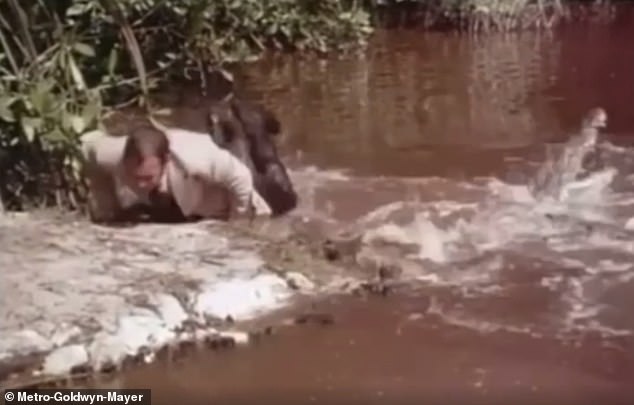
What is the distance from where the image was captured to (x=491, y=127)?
7.58m

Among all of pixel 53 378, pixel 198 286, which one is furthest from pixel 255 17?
pixel 53 378

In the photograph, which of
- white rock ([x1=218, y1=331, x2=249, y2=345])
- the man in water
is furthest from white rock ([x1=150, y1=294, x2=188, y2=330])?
the man in water

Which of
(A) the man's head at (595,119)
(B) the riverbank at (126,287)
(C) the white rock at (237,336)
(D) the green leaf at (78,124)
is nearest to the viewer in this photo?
(B) the riverbank at (126,287)

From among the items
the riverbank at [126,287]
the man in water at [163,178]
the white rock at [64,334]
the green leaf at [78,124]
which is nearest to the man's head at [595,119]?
the man in water at [163,178]

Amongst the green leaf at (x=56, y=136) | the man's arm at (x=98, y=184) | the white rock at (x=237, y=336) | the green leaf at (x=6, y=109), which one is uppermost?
the green leaf at (x=6, y=109)

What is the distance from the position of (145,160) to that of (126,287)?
888mm

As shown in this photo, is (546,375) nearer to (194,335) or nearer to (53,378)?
(194,335)

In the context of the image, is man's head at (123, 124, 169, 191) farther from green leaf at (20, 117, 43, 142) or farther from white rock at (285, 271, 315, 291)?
white rock at (285, 271, 315, 291)

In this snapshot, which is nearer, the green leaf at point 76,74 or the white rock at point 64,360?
the white rock at point 64,360

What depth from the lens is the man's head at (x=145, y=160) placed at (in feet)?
18.0

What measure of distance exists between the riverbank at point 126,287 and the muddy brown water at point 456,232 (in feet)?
0.53

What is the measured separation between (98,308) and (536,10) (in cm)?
680

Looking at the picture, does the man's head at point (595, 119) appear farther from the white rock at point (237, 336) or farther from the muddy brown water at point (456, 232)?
the white rock at point (237, 336)

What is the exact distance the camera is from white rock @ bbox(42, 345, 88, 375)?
422cm
